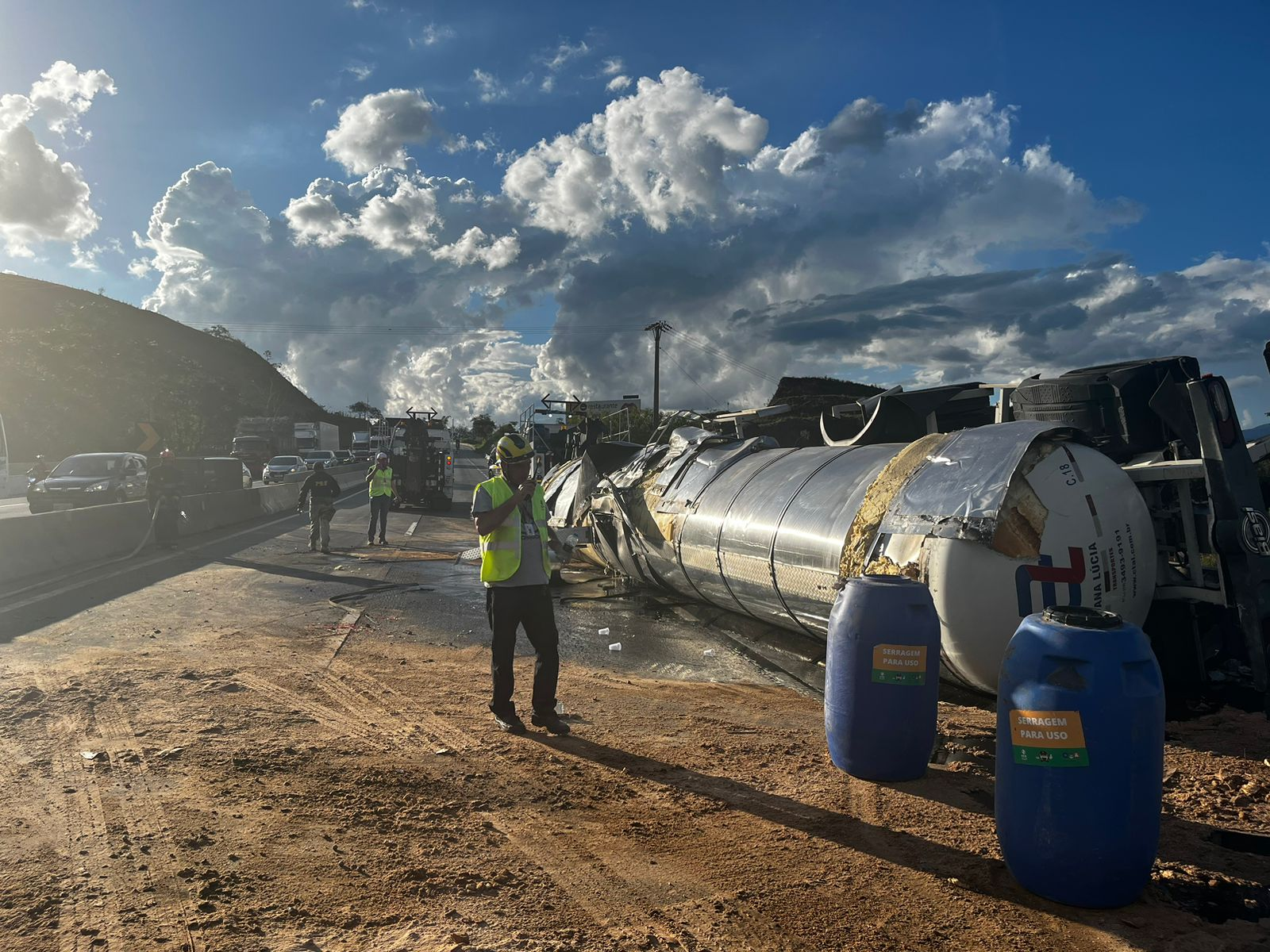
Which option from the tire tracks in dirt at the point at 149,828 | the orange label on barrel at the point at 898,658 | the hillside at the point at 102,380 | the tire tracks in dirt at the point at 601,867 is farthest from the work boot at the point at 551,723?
the hillside at the point at 102,380

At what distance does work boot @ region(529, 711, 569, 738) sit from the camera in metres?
5.54

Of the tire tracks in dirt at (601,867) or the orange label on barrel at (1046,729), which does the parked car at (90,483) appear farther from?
the orange label on barrel at (1046,729)

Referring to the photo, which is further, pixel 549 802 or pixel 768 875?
pixel 549 802

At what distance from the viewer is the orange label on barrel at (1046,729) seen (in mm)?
3340

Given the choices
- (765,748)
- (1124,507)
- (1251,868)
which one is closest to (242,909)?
(765,748)

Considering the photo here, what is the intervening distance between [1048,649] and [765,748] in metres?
2.29

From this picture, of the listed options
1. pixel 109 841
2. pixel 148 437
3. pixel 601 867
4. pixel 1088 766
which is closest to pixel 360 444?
pixel 148 437

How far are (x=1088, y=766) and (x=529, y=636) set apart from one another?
11.4ft

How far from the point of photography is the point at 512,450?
19.1 feet

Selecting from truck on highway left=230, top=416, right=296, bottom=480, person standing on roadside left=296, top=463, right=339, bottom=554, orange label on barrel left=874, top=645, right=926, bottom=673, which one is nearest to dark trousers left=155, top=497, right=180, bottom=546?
person standing on roadside left=296, top=463, right=339, bottom=554

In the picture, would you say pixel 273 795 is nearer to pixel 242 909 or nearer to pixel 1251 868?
pixel 242 909

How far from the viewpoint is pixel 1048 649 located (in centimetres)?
348

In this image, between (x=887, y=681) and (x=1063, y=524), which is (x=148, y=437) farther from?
(x=1063, y=524)

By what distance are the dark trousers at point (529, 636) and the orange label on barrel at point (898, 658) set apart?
7.04 feet
